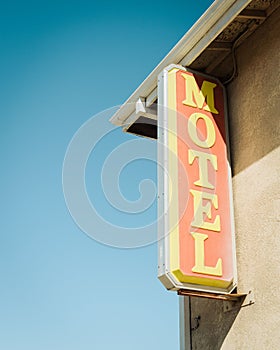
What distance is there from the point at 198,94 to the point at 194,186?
1.13m

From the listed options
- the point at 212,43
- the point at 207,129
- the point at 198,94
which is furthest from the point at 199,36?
the point at 207,129

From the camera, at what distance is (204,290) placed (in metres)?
5.66

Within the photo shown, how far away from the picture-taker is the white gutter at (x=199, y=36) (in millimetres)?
6176

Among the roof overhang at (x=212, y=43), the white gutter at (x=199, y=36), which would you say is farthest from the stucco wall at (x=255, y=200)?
the white gutter at (x=199, y=36)

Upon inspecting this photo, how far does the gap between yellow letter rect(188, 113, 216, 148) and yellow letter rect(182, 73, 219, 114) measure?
0.40 feet

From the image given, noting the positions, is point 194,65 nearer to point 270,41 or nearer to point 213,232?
point 270,41

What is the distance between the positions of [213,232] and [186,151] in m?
A: 0.85

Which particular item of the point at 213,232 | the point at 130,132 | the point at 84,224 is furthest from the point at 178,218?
the point at 130,132

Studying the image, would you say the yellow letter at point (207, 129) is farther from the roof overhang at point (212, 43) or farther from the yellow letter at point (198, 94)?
the roof overhang at point (212, 43)

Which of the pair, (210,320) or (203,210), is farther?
(210,320)

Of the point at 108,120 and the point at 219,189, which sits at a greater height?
the point at 108,120

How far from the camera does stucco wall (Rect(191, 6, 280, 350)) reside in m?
5.43

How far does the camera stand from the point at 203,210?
5992mm

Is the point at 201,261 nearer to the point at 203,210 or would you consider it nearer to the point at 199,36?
the point at 203,210
